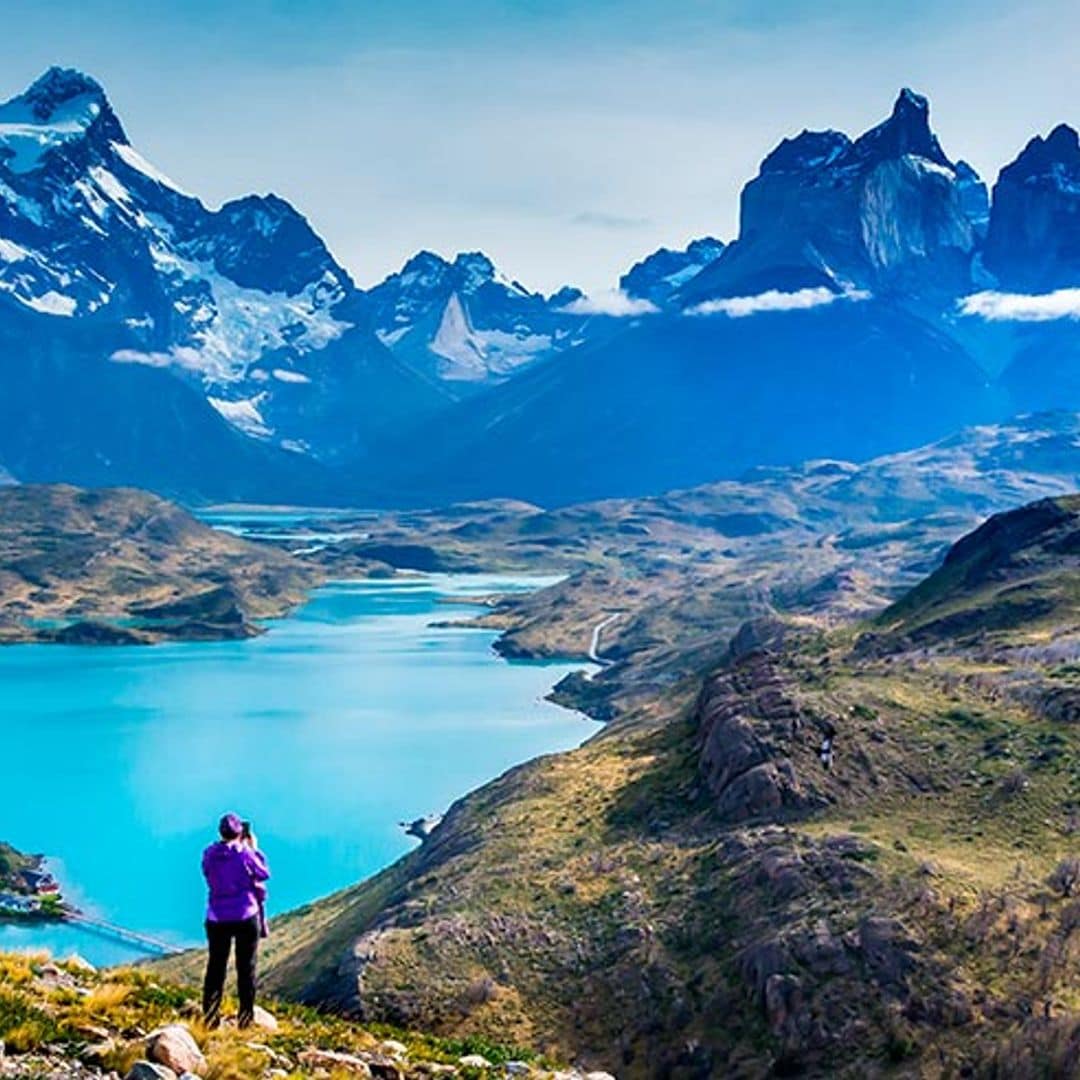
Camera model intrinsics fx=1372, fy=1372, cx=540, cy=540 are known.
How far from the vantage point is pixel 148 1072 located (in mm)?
20297

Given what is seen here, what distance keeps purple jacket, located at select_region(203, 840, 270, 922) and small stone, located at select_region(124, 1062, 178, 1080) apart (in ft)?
15.8

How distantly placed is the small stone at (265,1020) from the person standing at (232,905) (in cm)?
63

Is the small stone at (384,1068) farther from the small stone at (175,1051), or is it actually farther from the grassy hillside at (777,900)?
the grassy hillside at (777,900)

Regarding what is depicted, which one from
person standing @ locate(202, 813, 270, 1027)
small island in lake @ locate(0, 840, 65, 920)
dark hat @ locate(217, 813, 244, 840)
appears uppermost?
dark hat @ locate(217, 813, 244, 840)

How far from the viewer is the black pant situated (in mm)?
25266

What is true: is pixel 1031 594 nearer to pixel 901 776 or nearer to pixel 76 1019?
pixel 901 776

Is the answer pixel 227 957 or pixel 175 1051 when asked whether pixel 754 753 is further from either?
pixel 175 1051

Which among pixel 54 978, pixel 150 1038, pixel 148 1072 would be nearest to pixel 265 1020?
pixel 54 978

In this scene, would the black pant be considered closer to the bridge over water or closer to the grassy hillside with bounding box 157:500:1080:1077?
the grassy hillside with bounding box 157:500:1080:1077

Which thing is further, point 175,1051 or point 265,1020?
point 265,1020

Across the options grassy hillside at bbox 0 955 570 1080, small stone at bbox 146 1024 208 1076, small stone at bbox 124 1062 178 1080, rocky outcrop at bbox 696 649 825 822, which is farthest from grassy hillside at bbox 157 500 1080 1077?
small stone at bbox 124 1062 178 1080

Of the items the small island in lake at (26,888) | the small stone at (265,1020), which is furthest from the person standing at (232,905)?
the small island in lake at (26,888)

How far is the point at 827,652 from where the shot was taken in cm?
13525

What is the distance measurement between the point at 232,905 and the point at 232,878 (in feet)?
1.70
